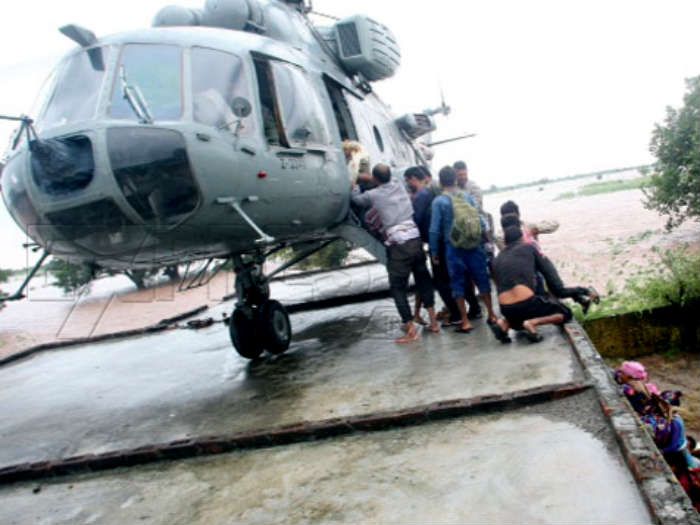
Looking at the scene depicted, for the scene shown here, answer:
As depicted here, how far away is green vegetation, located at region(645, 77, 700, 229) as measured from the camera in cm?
1404

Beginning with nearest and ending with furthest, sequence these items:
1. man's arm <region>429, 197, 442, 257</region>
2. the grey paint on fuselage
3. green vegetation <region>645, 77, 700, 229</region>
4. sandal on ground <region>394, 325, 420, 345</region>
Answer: the grey paint on fuselage → man's arm <region>429, 197, 442, 257</region> → sandal on ground <region>394, 325, 420, 345</region> → green vegetation <region>645, 77, 700, 229</region>

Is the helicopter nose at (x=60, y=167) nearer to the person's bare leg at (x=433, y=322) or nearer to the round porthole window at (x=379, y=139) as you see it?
the person's bare leg at (x=433, y=322)

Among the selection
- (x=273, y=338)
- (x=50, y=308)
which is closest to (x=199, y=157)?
(x=273, y=338)

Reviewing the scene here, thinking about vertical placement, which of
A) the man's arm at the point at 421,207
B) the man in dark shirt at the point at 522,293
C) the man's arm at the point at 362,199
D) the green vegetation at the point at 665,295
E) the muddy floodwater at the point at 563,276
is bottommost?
the muddy floodwater at the point at 563,276

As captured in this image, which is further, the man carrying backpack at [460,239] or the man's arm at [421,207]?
the man's arm at [421,207]

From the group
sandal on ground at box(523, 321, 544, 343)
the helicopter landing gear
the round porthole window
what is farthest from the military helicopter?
sandal on ground at box(523, 321, 544, 343)

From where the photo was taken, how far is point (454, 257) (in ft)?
20.0

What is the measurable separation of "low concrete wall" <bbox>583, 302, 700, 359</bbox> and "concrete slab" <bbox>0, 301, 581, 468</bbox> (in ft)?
8.57

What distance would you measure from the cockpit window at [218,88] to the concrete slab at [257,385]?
2.27 metres

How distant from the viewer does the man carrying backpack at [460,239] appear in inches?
233

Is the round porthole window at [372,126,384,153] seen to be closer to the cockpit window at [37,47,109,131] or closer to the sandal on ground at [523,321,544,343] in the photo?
the sandal on ground at [523,321,544,343]

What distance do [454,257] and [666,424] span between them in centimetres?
238

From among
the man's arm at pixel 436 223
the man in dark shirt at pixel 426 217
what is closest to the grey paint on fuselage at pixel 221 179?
the man in dark shirt at pixel 426 217

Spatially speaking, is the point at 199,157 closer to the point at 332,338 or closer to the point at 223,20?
the point at 223,20
